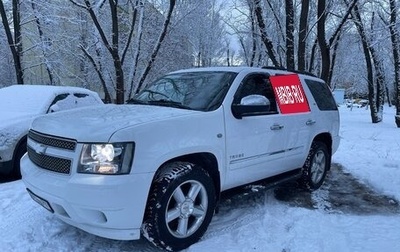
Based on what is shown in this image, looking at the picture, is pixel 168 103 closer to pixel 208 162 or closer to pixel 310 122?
pixel 208 162

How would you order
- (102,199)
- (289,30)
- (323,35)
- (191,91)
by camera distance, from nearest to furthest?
(102,199) < (191,91) < (323,35) < (289,30)

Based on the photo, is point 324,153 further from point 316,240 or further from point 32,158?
point 32,158

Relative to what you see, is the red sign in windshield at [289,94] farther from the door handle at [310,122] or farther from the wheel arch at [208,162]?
the wheel arch at [208,162]

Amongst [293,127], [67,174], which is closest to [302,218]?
[293,127]

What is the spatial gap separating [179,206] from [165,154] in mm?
569

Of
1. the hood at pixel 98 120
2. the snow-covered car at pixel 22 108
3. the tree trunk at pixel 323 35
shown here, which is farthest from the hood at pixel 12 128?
the tree trunk at pixel 323 35

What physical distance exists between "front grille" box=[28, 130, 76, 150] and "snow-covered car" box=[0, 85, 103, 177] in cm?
272

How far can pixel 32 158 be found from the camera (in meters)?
3.79

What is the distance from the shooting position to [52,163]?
3426 millimetres

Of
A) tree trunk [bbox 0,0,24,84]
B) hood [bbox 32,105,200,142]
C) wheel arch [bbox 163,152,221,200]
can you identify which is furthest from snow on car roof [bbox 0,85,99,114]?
tree trunk [bbox 0,0,24,84]

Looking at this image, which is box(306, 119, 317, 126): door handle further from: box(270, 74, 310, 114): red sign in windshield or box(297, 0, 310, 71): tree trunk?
box(297, 0, 310, 71): tree trunk

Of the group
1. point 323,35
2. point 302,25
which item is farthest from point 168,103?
point 302,25

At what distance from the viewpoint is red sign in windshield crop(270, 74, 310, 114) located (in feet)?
16.8

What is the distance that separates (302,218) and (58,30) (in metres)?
17.0
